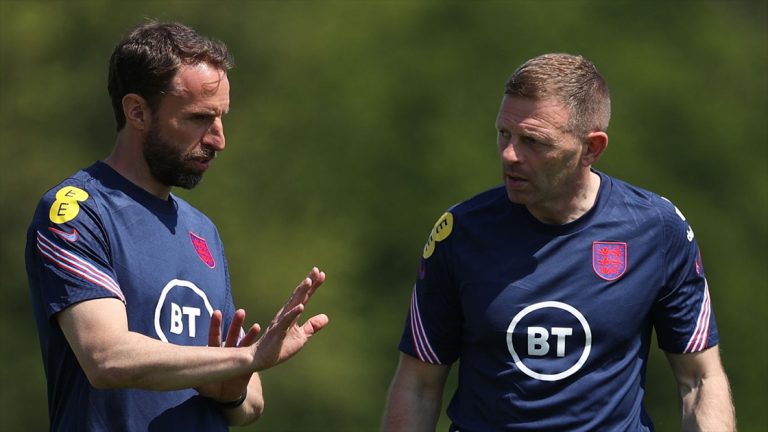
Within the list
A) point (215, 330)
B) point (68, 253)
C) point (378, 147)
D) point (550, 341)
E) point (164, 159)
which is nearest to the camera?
point (68, 253)

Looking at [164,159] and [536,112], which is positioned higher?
[536,112]

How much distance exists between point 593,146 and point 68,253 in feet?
5.70

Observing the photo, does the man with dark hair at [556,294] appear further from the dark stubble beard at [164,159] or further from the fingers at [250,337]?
the dark stubble beard at [164,159]

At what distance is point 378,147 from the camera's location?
929cm

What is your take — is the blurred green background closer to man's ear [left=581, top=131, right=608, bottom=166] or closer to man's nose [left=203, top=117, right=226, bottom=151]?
man's ear [left=581, top=131, right=608, bottom=166]

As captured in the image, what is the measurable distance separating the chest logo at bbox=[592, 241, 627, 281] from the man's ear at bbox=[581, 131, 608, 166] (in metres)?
0.28

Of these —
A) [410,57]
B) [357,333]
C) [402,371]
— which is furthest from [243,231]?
[402,371]

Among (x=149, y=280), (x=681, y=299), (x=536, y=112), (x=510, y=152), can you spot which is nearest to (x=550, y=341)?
(x=681, y=299)

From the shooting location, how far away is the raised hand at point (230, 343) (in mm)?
3840

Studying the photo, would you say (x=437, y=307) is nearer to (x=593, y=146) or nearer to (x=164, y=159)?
(x=593, y=146)

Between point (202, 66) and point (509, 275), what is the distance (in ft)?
3.92

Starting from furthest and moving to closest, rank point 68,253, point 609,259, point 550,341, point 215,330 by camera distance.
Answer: point 609,259
point 550,341
point 215,330
point 68,253

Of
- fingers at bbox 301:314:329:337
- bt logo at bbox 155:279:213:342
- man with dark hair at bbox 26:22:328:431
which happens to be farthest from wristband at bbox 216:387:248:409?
fingers at bbox 301:314:329:337

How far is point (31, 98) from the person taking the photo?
9930 millimetres
